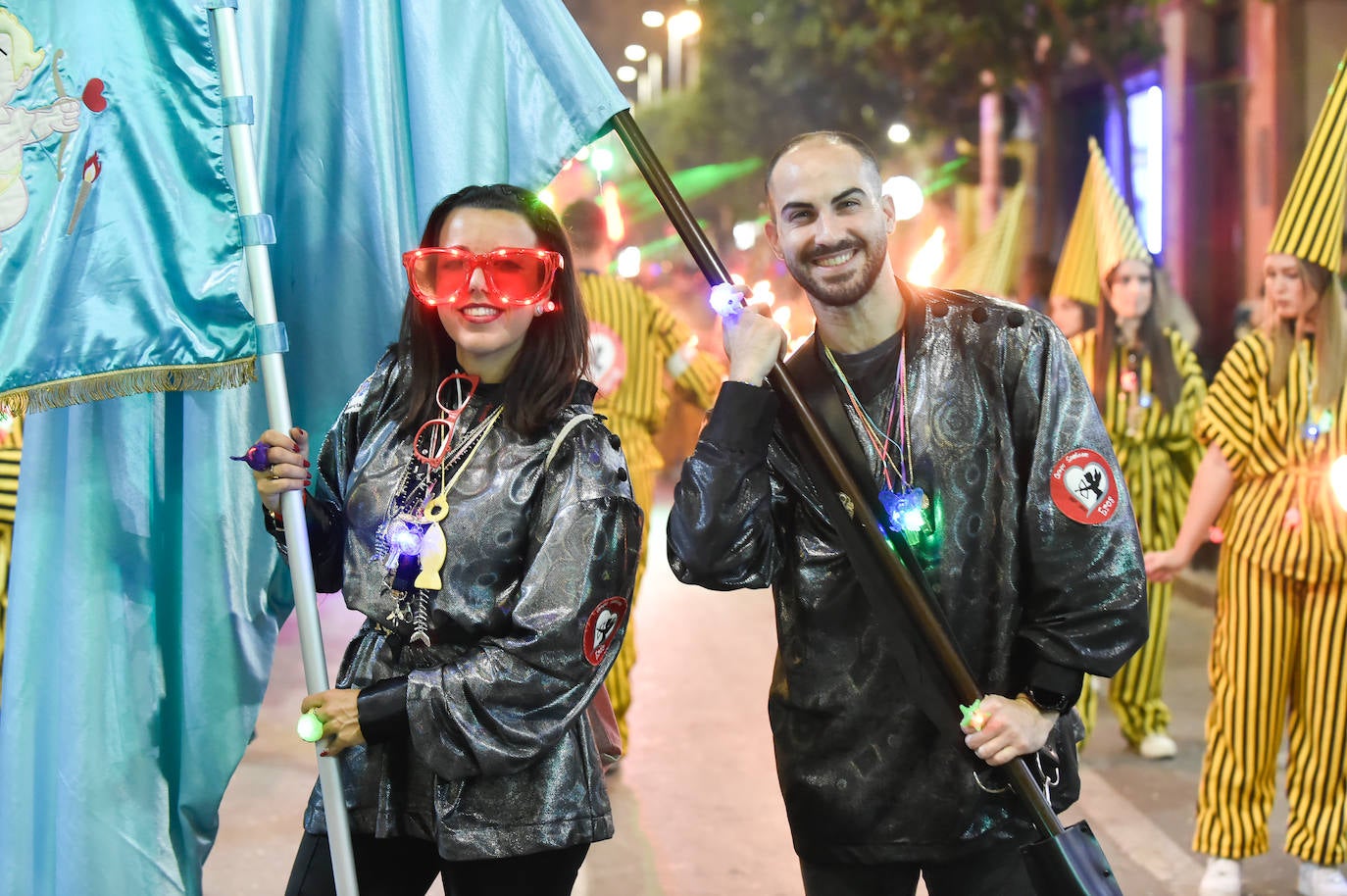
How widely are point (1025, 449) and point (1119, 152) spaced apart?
18.0m

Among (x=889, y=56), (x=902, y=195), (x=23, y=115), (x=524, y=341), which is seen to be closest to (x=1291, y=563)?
(x=902, y=195)

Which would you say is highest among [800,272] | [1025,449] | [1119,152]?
[1119,152]

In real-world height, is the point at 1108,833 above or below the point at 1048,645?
below

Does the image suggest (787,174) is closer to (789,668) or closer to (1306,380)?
(789,668)

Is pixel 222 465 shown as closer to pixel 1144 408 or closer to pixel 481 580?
pixel 481 580

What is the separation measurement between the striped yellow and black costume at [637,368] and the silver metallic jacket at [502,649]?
390 cm

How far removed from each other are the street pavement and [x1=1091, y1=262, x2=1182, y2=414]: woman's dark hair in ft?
5.54

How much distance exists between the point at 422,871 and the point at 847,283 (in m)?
1.40

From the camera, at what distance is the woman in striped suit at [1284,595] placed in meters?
5.01

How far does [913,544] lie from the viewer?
287 cm

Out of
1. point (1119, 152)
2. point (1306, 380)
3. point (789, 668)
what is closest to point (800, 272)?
point (789, 668)

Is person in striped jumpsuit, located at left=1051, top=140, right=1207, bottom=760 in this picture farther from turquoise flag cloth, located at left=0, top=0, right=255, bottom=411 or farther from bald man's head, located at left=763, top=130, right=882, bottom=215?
turquoise flag cloth, located at left=0, top=0, right=255, bottom=411

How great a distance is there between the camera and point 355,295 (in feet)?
11.4

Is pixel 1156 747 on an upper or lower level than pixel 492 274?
lower
